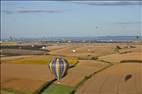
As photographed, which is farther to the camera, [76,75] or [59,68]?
[76,75]

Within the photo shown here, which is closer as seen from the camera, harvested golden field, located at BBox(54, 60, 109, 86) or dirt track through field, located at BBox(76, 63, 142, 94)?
dirt track through field, located at BBox(76, 63, 142, 94)

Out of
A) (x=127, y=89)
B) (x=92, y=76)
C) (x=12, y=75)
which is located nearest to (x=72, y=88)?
(x=127, y=89)

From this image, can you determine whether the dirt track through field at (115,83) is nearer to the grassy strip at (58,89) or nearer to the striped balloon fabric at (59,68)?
the grassy strip at (58,89)

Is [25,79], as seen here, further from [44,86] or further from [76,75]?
[76,75]

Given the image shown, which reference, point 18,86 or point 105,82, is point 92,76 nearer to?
point 105,82

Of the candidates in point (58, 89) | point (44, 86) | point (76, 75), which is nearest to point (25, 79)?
point (44, 86)

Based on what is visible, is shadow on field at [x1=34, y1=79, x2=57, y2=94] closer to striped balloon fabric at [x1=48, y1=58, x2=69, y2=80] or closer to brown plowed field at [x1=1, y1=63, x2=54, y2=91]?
brown plowed field at [x1=1, y1=63, x2=54, y2=91]

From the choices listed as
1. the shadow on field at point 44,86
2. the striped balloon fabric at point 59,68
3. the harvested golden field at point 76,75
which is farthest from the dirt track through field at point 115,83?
the shadow on field at point 44,86

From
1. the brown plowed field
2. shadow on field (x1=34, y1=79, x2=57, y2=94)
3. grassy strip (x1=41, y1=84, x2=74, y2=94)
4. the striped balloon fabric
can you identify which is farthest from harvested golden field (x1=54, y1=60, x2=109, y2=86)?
the brown plowed field
